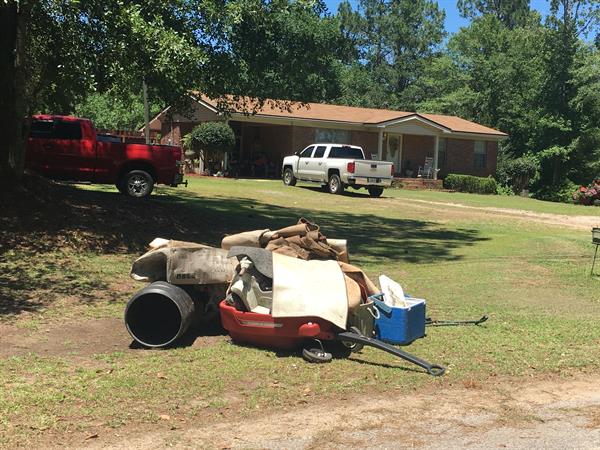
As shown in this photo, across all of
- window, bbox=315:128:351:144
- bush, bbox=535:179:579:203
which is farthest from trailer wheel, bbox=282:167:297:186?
bush, bbox=535:179:579:203

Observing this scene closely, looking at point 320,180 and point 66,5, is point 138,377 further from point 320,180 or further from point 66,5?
point 320,180

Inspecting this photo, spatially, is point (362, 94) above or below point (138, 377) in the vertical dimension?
above

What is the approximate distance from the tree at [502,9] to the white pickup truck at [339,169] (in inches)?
2015

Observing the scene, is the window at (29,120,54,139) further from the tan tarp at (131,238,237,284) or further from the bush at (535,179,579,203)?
the bush at (535,179,579,203)

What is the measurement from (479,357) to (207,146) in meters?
26.6

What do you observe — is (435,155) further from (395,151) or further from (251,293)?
(251,293)

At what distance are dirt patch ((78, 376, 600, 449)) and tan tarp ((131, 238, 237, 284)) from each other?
5.85 ft

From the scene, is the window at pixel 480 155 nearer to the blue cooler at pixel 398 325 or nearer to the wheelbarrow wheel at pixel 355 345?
the blue cooler at pixel 398 325

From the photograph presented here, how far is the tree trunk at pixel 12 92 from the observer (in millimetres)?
10648

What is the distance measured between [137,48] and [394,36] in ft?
220

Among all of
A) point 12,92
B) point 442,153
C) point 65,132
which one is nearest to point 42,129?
point 65,132

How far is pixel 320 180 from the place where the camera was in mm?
26688

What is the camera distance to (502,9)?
72.1 metres

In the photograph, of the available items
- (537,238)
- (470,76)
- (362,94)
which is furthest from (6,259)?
(362,94)
